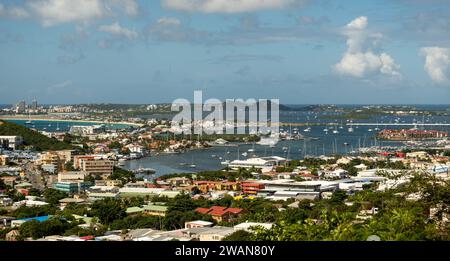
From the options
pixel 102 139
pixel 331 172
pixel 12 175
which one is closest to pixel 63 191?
pixel 12 175

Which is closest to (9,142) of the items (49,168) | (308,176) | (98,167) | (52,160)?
(52,160)

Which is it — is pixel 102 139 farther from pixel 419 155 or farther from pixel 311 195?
pixel 311 195

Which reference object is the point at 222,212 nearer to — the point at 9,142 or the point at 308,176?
the point at 308,176

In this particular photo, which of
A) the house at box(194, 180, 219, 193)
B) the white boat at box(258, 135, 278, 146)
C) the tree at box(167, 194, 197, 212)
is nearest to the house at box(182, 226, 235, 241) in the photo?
the tree at box(167, 194, 197, 212)

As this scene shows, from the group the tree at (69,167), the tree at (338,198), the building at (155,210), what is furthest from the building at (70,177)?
the tree at (338,198)

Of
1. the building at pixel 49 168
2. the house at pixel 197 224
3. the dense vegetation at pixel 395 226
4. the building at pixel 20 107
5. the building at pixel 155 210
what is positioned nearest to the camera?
the dense vegetation at pixel 395 226

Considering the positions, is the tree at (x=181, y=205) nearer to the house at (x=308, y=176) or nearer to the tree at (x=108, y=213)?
the tree at (x=108, y=213)

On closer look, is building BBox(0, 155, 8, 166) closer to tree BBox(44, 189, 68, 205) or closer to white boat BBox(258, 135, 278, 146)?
tree BBox(44, 189, 68, 205)
